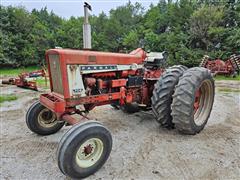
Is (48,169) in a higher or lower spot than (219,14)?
lower

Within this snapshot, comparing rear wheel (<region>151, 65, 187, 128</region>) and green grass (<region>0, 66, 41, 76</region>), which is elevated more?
rear wheel (<region>151, 65, 187, 128</region>)

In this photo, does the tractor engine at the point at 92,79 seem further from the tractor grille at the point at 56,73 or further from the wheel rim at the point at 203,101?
the wheel rim at the point at 203,101

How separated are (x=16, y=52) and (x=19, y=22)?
4.51m

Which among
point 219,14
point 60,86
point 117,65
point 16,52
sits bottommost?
point 16,52

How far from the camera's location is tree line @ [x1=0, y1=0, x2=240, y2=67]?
17141 mm

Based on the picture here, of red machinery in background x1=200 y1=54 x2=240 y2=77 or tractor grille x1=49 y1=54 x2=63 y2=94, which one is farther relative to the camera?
red machinery in background x1=200 y1=54 x2=240 y2=77

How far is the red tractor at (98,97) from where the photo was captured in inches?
100

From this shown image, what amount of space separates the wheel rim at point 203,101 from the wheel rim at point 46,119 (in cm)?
271

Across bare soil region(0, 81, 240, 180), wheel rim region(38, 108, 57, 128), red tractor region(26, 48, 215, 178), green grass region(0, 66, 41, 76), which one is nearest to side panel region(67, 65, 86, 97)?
red tractor region(26, 48, 215, 178)

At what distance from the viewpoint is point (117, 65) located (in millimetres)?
3521

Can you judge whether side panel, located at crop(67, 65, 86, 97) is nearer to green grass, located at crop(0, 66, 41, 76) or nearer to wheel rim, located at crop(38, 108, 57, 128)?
wheel rim, located at crop(38, 108, 57, 128)

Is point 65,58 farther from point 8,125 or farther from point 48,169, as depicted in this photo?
point 8,125

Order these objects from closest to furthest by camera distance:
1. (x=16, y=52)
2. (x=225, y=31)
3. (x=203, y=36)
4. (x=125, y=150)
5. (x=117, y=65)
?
(x=125, y=150), (x=117, y=65), (x=225, y=31), (x=203, y=36), (x=16, y=52)

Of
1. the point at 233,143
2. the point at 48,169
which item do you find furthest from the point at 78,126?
the point at 233,143
